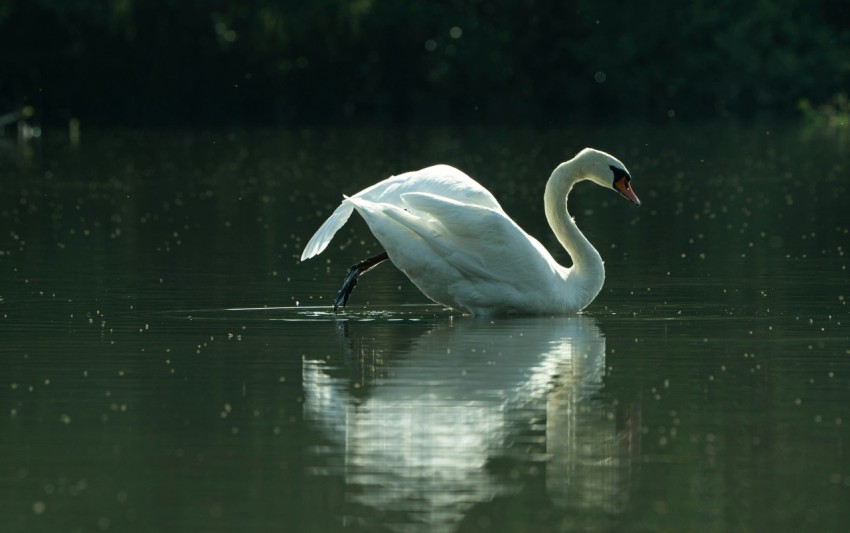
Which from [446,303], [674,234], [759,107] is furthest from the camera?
[759,107]

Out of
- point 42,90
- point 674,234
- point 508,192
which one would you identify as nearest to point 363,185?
point 508,192

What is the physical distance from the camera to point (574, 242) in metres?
12.9

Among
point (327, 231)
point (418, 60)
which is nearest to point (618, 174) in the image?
point (327, 231)

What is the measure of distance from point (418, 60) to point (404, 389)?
6174cm

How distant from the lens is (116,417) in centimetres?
845

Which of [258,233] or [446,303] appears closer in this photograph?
[446,303]

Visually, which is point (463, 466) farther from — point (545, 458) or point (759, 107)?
point (759, 107)

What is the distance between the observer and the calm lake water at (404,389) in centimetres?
677

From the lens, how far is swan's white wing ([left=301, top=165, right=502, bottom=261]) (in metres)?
12.6

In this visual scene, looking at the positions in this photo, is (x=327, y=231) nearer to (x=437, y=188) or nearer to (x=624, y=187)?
(x=437, y=188)

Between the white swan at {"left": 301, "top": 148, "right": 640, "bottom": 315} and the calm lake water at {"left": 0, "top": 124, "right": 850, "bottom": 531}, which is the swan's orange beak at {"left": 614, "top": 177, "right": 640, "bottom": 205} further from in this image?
the white swan at {"left": 301, "top": 148, "right": 640, "bottom": 315}

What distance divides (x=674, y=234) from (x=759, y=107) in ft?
177

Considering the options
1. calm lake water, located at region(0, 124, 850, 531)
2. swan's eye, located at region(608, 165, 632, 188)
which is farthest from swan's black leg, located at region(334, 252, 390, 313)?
swan's eye, located at region(608, 165, 632, 188)

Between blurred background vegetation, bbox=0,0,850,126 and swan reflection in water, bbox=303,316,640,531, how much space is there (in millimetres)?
51885
